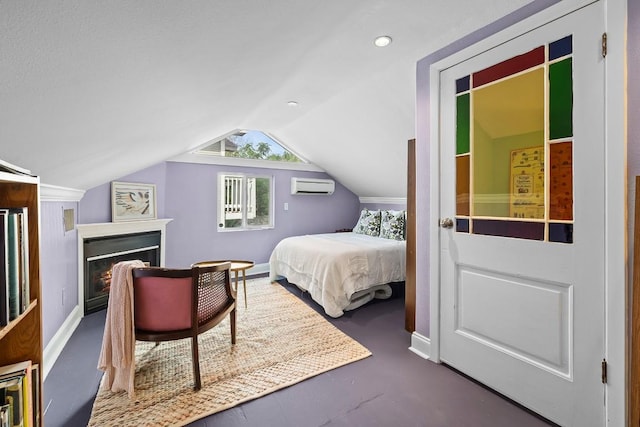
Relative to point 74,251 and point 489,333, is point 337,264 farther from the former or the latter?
point 74,251

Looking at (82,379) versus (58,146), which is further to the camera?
(82,379)

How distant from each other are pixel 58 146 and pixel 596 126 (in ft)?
8.38

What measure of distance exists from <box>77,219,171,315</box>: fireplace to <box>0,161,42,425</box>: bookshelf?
72.2 inches

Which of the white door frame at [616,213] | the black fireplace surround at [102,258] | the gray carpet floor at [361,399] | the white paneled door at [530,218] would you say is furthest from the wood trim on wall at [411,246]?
the black fireplace surround at [102,258]

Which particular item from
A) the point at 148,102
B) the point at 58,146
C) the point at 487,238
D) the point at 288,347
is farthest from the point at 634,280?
the point at 58,146

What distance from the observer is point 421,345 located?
7.00 ft

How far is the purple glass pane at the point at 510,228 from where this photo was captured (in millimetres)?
1518

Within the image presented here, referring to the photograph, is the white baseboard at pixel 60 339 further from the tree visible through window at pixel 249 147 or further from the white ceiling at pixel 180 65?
the tree visible through window at pixel 249 147

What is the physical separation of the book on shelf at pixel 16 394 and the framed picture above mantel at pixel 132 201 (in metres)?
2.73

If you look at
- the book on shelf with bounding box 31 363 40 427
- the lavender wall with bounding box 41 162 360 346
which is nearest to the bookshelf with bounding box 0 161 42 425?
the book on shelf with bounding box 31 363 40 427

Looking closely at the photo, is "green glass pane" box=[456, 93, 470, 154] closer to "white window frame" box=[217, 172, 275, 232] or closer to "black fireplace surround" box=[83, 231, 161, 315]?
"black fireplace surround" box=[83, 231, 161, 315]

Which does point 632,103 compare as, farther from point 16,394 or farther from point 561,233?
point 16,394

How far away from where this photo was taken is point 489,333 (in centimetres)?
171

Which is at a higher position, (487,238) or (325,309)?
(487,238)
